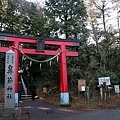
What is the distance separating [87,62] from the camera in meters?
19.8

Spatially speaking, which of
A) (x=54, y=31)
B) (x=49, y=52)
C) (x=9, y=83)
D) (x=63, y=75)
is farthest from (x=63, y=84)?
(x=54, y=31)

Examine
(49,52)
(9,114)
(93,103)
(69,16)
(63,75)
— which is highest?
(69,16)

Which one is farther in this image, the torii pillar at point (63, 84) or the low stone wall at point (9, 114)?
the torii pillar at point (63, 84)

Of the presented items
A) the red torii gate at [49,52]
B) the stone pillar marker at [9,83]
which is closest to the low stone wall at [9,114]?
the stone pillar marker at [9,83]

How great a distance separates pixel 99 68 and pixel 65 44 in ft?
19.4

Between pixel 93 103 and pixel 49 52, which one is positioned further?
pixel 49 52

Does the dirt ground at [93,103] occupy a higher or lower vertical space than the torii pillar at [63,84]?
lower

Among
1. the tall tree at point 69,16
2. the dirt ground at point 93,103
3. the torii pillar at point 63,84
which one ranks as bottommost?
the dirt ground at point 93,103

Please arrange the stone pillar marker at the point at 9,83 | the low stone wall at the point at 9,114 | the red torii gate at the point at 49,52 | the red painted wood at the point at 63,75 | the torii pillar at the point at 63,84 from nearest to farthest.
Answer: the low stone wall at the point at 9,114, the stone pillar marker at the point at 9,83, the red torii gate at the point at 49,52, the torii pillar at the point at 63,84, the red painted wood at the point at 63,75

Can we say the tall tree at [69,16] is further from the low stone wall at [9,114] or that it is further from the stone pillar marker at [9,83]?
the low stone wall at [9,114]

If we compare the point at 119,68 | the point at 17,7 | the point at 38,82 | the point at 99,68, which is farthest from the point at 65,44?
the point at 17,7

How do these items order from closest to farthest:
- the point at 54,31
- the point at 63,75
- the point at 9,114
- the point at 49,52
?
the point at 9,114 < the point at 63,75 < the point at 49,52 < the point at 54,31

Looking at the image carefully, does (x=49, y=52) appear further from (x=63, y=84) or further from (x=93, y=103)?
(x=93, y=103)

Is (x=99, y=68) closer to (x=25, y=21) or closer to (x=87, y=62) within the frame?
(x=87, y=62)
